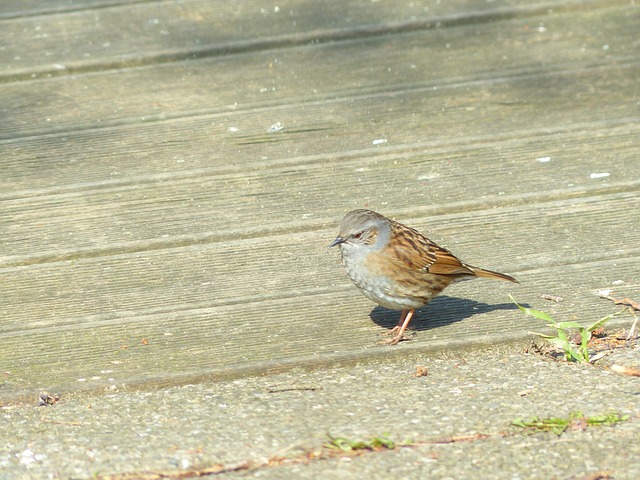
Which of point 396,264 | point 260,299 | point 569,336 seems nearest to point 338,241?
point 396,264

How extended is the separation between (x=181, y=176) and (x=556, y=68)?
6.47 feet

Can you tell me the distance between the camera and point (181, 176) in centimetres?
440

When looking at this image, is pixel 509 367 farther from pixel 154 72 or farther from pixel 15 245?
pixel 154 72

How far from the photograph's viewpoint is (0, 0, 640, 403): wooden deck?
3.39m

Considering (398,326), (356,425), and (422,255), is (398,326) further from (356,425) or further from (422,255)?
(356,425)

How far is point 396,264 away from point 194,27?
8.31 feet

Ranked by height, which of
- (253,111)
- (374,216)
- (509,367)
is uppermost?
(253,111)

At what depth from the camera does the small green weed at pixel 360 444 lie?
2619 millimetres

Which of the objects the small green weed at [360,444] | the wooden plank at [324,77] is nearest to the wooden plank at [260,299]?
the small green weed at [360,444]

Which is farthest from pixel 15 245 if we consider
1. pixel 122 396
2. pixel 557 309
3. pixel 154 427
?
pixel 557 309

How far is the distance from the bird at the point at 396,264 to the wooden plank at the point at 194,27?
2138 millimetres

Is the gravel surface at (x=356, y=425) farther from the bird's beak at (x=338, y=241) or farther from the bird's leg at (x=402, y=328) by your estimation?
the bird's beak at (x=338, y=241)

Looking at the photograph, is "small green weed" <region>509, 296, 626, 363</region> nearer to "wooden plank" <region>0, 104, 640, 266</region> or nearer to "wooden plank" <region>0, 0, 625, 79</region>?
"wooden plank" <region>0, 104, 640, 266</region>

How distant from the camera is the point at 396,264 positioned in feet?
12.1
